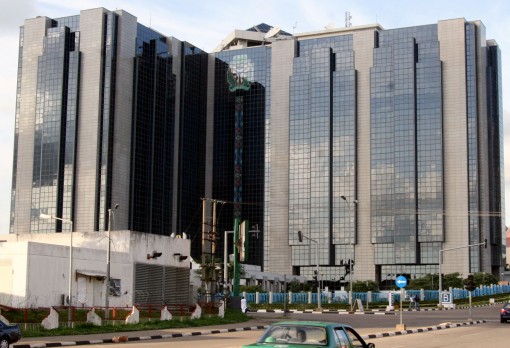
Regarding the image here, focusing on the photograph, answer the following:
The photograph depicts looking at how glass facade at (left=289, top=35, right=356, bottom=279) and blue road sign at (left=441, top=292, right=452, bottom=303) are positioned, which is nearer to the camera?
blue road sign at (left=441, top=292, right=452, bottom=303)

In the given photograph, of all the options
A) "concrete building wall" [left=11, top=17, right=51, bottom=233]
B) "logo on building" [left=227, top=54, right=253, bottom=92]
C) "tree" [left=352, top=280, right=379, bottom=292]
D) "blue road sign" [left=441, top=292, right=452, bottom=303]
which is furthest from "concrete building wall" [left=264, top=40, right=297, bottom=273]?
"blue road sign" [left=441, top=292, right=452, bottom=303]

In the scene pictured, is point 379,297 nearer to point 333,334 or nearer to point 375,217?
point 375,217

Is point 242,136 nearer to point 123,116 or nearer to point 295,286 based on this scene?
point 123,116

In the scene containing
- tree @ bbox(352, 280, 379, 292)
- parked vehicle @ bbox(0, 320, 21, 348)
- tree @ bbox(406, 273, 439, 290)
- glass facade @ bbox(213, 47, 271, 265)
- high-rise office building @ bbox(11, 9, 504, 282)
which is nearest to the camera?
parked vehicle @ bbox(0, 320, 21, 348)

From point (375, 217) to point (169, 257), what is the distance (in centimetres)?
7398

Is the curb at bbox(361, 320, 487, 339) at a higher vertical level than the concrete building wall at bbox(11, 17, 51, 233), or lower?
lower

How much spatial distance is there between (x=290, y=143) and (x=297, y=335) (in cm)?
12104

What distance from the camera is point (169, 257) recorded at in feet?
189

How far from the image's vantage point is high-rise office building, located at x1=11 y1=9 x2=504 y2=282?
120m

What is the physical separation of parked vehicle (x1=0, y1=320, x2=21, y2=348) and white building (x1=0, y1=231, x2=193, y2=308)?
69.2 feet

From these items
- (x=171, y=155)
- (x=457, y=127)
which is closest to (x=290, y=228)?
(x=171, y=155)

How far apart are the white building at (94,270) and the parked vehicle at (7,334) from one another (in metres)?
21.1

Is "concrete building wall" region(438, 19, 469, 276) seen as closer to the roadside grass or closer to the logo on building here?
the logo on building

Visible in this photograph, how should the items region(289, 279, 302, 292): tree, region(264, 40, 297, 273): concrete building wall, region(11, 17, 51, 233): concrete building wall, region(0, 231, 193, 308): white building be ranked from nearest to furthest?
region(0, 231, 193, 308): white building
region(289, 279, 302, 292): tree
region(11, 17, 51, 233): concrete building wall
region(264, 40, 297, 273): concrete building wall
